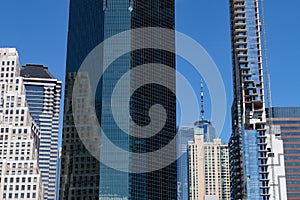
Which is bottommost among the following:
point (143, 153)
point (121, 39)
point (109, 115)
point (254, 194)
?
point (254, 194)

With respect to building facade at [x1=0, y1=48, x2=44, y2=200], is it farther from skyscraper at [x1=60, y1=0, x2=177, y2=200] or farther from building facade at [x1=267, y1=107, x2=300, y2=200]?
building facade at [x1=267, y1=107, x2=300, y2=200]

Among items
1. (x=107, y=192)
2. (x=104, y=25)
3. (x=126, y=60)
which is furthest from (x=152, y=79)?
(x=107, y=192)

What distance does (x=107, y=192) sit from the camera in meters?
133

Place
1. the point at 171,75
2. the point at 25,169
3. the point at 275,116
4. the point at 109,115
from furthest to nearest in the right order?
1. the point at 275,116
2. the point at 171,75
3. the point at 109,115
4. the point at 25,169

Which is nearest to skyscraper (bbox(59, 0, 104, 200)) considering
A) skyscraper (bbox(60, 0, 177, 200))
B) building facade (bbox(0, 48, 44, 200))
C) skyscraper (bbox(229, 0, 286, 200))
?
skyscraper (bbox(60, 0, 177, 200))

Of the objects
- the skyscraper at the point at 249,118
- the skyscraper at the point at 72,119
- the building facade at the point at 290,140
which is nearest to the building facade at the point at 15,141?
the skyscraper at the point at 72,119

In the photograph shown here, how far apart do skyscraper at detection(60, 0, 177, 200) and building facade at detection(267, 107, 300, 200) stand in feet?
115

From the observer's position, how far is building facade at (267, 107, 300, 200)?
158 m

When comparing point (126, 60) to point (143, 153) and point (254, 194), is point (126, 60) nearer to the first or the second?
point (143, 153)

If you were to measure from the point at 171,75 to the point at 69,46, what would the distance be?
106ft

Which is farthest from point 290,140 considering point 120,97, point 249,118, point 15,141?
point 15,141

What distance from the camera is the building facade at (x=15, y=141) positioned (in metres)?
129

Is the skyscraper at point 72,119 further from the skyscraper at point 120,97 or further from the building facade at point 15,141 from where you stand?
the building facade at point 15,141

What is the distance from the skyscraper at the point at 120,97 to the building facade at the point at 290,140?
115 ft
